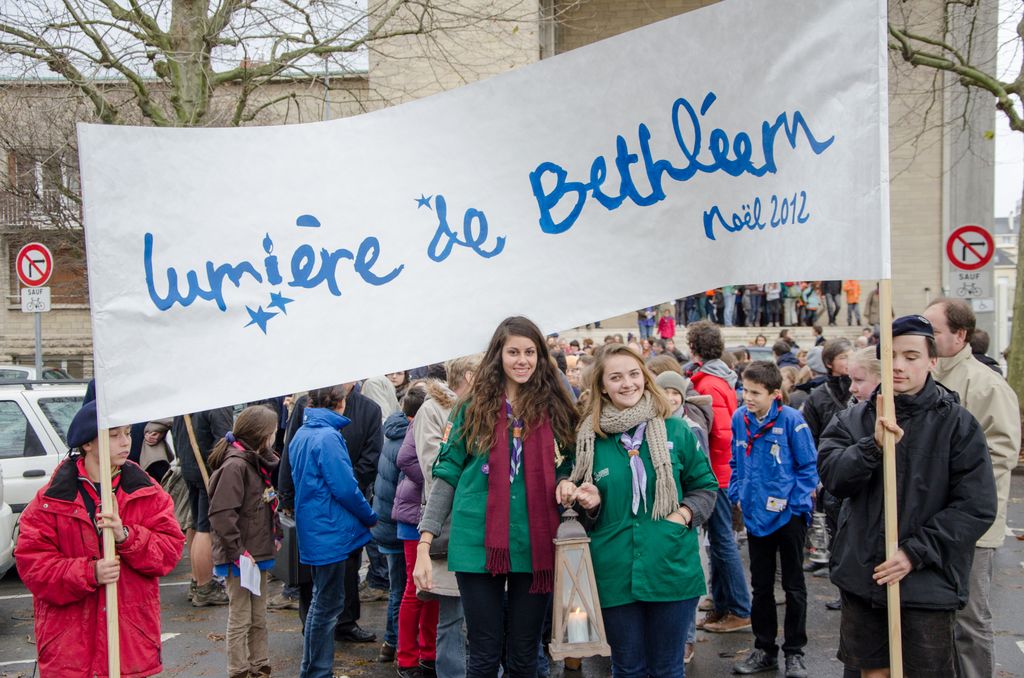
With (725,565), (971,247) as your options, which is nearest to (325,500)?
(725,565)

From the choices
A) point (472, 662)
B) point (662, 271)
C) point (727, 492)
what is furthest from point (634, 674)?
point (727, 492)

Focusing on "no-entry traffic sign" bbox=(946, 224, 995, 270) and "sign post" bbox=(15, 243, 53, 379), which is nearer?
"sign post" bbox=(15, 243, 53, 379)

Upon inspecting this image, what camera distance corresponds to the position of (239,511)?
596 centimetres

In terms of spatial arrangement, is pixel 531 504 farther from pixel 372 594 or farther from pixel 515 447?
pixel 372 594

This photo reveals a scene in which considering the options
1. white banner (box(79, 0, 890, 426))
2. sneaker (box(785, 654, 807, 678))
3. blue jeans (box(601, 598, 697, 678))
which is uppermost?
white banner (box(79, 0, 890, 426))

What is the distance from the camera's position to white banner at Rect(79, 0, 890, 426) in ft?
13.0

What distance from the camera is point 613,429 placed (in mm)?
4184

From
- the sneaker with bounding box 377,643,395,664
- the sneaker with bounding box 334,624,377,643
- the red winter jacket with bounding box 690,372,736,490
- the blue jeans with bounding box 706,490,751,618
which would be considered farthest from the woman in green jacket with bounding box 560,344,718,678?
the sneaker with bounding box 334,624,377,643

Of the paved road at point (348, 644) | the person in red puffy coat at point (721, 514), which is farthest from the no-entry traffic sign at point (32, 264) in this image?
the person in red puffy coat at point (721, 514)

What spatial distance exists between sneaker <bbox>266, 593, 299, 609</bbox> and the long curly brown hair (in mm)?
4381

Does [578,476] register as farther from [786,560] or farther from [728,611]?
[728,611]

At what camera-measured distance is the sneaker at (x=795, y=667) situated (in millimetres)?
5875

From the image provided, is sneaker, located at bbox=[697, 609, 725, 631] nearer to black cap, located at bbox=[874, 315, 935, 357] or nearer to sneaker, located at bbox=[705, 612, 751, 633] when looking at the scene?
sneaker, located at bbox=[705, 612, 751, 633]

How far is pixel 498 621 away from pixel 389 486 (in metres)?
2.36
